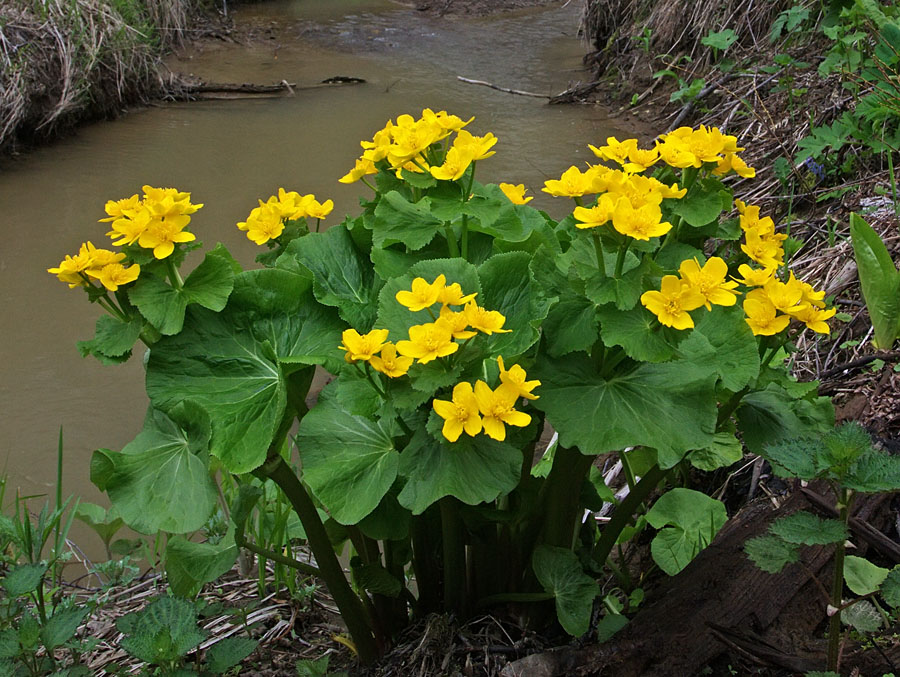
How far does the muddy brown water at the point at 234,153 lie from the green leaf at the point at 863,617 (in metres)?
2.20

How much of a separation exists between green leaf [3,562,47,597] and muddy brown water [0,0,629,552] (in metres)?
1.02

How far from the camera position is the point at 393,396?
4.02ft

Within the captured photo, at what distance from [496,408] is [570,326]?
0.23 metres

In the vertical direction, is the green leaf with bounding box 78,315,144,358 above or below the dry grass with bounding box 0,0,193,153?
above

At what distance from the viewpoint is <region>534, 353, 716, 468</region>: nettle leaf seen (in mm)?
1262

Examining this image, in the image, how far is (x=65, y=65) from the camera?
5195 mm

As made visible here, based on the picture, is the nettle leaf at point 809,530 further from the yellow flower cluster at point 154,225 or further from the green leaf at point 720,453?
the yellow flower cluster at point 154,225

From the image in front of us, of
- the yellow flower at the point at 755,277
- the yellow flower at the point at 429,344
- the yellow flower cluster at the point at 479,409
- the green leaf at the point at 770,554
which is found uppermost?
the yellow flower at the point at 755,277

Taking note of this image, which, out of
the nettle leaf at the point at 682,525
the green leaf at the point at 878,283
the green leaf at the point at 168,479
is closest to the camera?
the green leaf at the point at 168,479

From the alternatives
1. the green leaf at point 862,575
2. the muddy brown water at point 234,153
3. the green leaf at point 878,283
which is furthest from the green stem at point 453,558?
the muddy brown water at point 234,153

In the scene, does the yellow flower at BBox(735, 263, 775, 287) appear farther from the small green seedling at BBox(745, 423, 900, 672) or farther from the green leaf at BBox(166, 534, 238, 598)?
the green leaf at BBox(166, 534, 238, 598)

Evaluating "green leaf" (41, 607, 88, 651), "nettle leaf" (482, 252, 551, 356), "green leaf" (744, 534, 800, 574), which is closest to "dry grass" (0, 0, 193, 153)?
"green leaf" (41, 607, 88, 651)

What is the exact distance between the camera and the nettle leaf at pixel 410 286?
136 centimetres

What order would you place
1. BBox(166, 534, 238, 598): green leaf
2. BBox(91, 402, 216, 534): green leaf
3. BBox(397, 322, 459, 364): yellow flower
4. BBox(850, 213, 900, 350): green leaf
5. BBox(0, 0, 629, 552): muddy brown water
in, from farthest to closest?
BBox(0, 0, 629, 552): muddy brown water → BBox(850, 213, 900, 350): green leaf → BBox(166, 534, 238, 598): green leaf → BBox(91, 402, 216, 534): green leaf → BBox(397, 322, 459, 364): yellow flower
